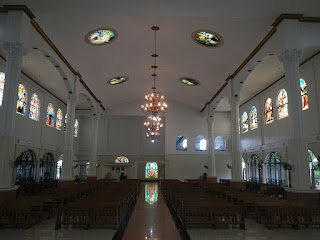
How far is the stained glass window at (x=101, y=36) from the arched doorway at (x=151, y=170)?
681 inches

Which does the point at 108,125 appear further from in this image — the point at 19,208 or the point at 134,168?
the point at 19,208

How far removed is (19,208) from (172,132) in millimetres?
22339

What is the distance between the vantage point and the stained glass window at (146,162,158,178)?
28188mm

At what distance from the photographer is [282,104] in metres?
18.1

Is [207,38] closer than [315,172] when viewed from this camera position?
Yes

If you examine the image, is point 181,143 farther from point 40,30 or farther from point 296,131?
point 40,30

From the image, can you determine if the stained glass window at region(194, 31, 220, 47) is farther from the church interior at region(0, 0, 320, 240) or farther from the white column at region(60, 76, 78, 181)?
the white column at region(60, 76, 78, 181)

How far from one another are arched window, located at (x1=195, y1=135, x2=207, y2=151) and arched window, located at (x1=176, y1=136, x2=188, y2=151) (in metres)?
1.20

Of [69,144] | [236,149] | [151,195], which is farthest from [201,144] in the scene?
[69,144]

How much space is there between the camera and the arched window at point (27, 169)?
56.9ft

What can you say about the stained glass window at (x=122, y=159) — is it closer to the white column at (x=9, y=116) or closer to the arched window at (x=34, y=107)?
the arched window at (x=34, y=107)

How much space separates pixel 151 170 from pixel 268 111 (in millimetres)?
13648

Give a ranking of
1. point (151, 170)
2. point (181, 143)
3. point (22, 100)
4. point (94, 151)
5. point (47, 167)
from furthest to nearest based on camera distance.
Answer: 1. point (181, 143)
2. point (151, 170)
3. point (94, 151)
4. point (47, 167)
5. point (22, 100)

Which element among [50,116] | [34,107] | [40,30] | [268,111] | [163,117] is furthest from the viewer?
[163,117]
